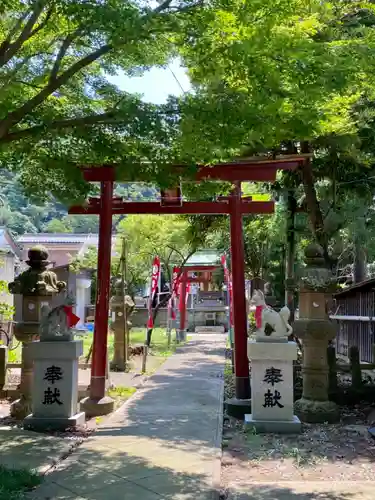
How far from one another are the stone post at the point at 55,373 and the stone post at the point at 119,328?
6.50 m

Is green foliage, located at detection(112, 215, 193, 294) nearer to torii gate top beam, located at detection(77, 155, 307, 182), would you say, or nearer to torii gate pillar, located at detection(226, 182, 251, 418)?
torii gate pillar, located at detection(226, 182, 251, 418)

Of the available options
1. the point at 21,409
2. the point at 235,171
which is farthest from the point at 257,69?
the point at 21,409

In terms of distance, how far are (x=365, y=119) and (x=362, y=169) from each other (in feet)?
7.26

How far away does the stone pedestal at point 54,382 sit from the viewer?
7.79 m

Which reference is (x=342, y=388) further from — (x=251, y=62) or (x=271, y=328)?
(x=251, y=62)

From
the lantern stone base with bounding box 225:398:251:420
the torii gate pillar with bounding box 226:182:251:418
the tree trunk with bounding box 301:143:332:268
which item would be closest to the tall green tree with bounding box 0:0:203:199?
the torii gate pillar with bounding box 226:182:251:418

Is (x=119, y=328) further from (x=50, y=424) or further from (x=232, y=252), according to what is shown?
(x=50, y=424)

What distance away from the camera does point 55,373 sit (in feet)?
25.8

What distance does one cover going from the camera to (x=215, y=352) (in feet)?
66.4

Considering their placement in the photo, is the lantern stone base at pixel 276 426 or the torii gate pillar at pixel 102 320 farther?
the torii gate pillar at pixel 102 320

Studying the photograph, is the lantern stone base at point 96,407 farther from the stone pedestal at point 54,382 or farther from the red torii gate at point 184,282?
the red torii gate at point 184,282

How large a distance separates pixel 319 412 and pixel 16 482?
17.2 ft

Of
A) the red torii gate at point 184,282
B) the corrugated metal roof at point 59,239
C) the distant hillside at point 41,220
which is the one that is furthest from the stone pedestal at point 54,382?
the distant hillside at point 41,220

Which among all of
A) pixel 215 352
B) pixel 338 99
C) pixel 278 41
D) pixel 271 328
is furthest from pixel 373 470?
pixel 215 352
